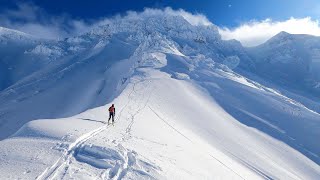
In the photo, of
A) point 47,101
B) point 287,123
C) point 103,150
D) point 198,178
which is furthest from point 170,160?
point 47,101

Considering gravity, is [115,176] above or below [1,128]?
above

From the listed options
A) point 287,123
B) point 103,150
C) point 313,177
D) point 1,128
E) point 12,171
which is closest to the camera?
point 12,171

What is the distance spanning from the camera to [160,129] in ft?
125

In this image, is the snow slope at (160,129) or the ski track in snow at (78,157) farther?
the snow slope at (160,129)

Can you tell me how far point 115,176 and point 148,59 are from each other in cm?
10475

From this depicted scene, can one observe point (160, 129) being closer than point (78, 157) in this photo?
No

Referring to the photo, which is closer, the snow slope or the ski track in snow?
the ski track in snow

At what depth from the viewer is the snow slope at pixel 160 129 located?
20672 mm

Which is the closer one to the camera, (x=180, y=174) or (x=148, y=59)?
(x=180, y=174)

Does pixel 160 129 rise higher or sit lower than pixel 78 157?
higher

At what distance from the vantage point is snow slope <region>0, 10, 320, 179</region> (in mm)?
20672

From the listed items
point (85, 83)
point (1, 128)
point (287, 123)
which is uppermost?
point (287, 123)

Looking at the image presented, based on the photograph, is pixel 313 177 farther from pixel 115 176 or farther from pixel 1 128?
pixel 1 128

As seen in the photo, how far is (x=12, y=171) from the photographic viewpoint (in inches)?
717
